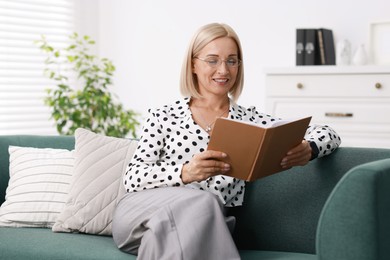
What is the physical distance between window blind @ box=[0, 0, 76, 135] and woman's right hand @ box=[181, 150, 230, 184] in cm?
279

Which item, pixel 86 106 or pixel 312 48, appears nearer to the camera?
pixel 312 48

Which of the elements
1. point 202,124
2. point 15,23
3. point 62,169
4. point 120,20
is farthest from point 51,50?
point 202,124

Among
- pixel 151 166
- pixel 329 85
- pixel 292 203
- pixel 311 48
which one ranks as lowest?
pixel 292 203

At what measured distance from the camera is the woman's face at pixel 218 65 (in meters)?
2.64

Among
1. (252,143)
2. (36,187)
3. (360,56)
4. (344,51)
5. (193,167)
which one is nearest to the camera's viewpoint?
(252,143)

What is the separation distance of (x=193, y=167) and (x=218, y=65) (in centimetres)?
48

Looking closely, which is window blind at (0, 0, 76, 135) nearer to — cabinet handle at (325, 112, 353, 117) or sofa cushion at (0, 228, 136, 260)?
cabinet handle at (325, 112, 353, 117)

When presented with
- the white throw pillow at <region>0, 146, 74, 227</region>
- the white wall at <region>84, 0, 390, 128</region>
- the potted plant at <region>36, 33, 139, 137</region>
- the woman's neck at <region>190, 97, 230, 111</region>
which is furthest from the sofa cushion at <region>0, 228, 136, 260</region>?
the white wall at <region>84, 0, 390, 128</region>

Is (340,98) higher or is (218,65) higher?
(218,65)

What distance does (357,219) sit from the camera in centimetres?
200

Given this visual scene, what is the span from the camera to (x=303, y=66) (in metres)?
4.29

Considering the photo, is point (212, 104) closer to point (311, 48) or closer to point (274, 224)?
point (274, 224)

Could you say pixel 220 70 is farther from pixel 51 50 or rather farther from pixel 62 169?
pixel 51 50

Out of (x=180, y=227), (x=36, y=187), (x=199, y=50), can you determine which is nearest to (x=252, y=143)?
(x=180, y=227)
